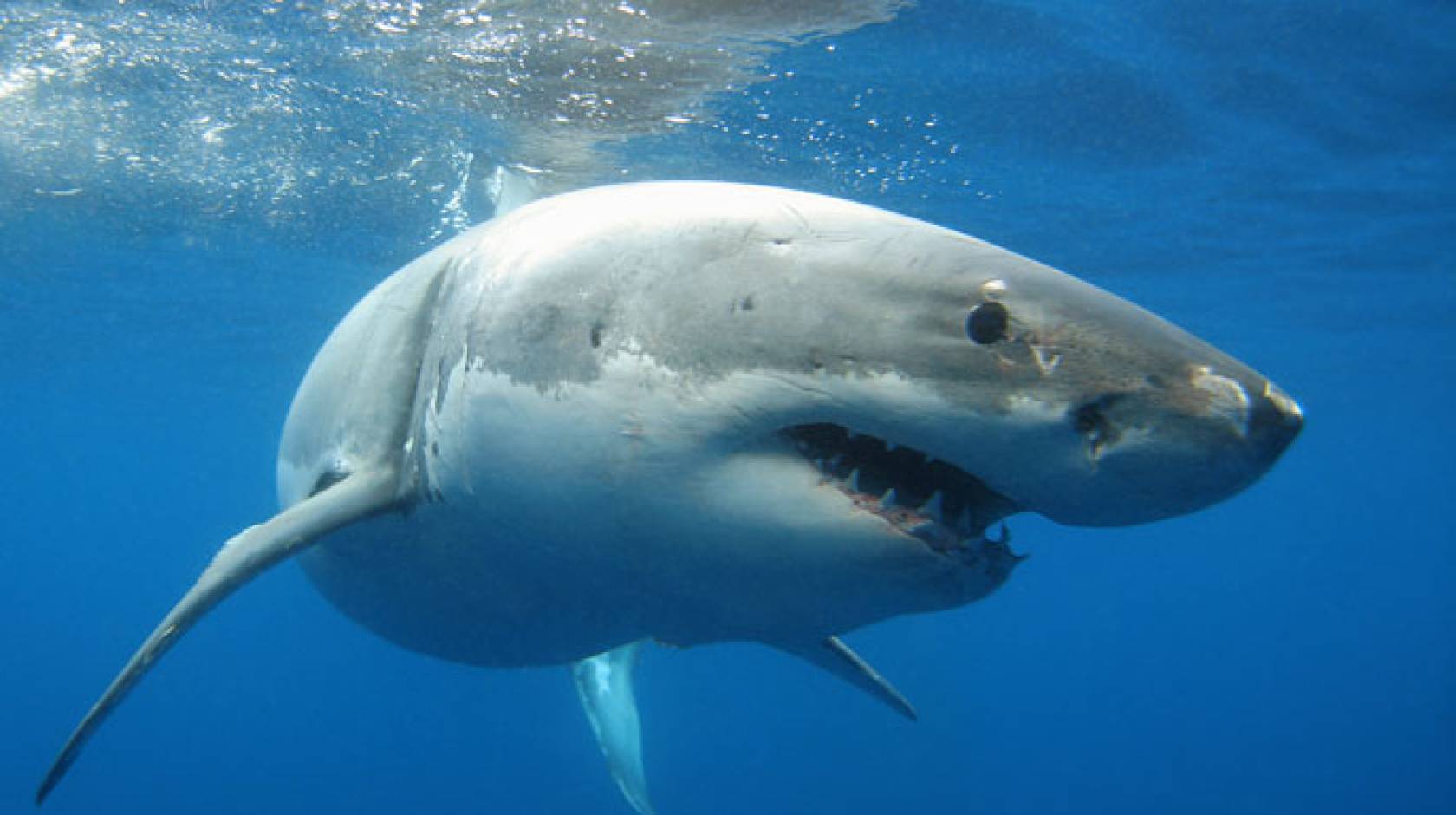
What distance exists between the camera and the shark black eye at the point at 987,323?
202 centimetres

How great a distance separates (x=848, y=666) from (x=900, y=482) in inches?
113

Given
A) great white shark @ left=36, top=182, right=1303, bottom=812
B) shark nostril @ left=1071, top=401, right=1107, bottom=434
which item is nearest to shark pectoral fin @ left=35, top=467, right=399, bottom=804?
great white shark @ left=36, top=182, right=1303, bottom=812

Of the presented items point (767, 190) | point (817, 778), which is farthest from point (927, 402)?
point (817, 778)

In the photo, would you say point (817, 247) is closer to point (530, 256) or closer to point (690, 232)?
point (690, 232)

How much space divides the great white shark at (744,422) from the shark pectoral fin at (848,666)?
109cm

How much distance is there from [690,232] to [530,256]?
2.06ft

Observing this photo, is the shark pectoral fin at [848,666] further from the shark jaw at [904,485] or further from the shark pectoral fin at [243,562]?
the shark jaw at [904,485]

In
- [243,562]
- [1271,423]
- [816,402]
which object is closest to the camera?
[1271,423]

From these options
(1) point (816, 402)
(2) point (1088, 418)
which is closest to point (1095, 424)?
(2) point (1088, 418)

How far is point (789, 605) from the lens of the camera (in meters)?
2.57

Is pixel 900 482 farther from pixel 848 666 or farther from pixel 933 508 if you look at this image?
pixel 848 666

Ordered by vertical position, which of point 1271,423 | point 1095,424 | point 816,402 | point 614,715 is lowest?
point 614,715

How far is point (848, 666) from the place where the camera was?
4.86 metres

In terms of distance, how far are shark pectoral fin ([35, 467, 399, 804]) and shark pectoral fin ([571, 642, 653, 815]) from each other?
413cm
